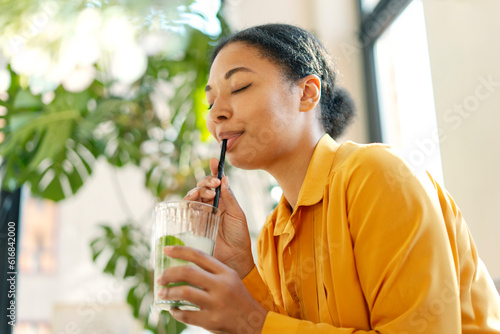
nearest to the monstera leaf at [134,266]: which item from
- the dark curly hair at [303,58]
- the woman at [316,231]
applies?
the woman at [316,231]

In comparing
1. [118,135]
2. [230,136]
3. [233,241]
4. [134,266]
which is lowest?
[134,266]

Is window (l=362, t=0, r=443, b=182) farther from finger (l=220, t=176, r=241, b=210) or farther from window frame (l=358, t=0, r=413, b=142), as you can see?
finger (l=220, t=176, r=241, b=210)

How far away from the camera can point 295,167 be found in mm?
1147

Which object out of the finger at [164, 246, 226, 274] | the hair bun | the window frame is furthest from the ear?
the window frame

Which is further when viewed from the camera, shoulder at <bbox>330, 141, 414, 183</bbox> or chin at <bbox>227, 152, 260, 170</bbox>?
chin at <bbox>227, 152, 260, 170</bbox>

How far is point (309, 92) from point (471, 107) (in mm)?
641

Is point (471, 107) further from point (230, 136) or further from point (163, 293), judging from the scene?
point (163, 293)

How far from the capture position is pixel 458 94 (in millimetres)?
1619

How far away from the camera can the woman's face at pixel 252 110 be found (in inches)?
42.3

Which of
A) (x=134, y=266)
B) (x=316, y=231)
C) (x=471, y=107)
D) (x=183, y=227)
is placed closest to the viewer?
(x=183, y=227)

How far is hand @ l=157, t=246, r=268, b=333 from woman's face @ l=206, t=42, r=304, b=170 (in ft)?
1.23

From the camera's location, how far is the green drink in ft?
2.81

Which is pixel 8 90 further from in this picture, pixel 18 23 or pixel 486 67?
pixel 486 67

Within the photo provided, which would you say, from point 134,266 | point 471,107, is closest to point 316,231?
point 471,107
